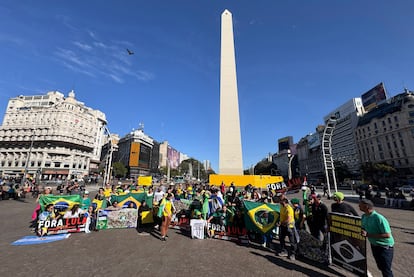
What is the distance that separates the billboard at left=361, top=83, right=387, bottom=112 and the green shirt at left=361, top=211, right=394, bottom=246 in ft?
263

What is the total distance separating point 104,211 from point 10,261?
3.18 metres

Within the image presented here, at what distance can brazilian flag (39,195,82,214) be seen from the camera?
732 cm

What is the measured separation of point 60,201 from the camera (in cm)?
763

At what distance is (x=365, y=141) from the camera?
63.6m

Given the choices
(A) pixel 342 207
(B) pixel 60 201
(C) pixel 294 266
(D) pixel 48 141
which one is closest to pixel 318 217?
(A) pixel 342 207

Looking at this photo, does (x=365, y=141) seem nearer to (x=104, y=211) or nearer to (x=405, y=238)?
(x=405, y=238)

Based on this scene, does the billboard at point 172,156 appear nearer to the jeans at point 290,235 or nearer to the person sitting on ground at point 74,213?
the person sitting on ground at point 74,213

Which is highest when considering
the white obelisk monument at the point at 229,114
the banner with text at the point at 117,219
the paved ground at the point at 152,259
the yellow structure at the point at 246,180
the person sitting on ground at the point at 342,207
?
the white obelisk monument at the point at 229,114

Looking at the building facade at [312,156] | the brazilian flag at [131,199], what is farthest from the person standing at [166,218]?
the building facade at [312,156]

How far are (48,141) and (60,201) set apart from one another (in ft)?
247

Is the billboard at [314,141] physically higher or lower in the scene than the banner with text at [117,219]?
higher

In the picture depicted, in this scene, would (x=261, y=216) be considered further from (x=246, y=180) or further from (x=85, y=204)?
(x=246, y=180)

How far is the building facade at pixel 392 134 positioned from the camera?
162 ft

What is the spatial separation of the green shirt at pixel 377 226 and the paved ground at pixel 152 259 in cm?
147
